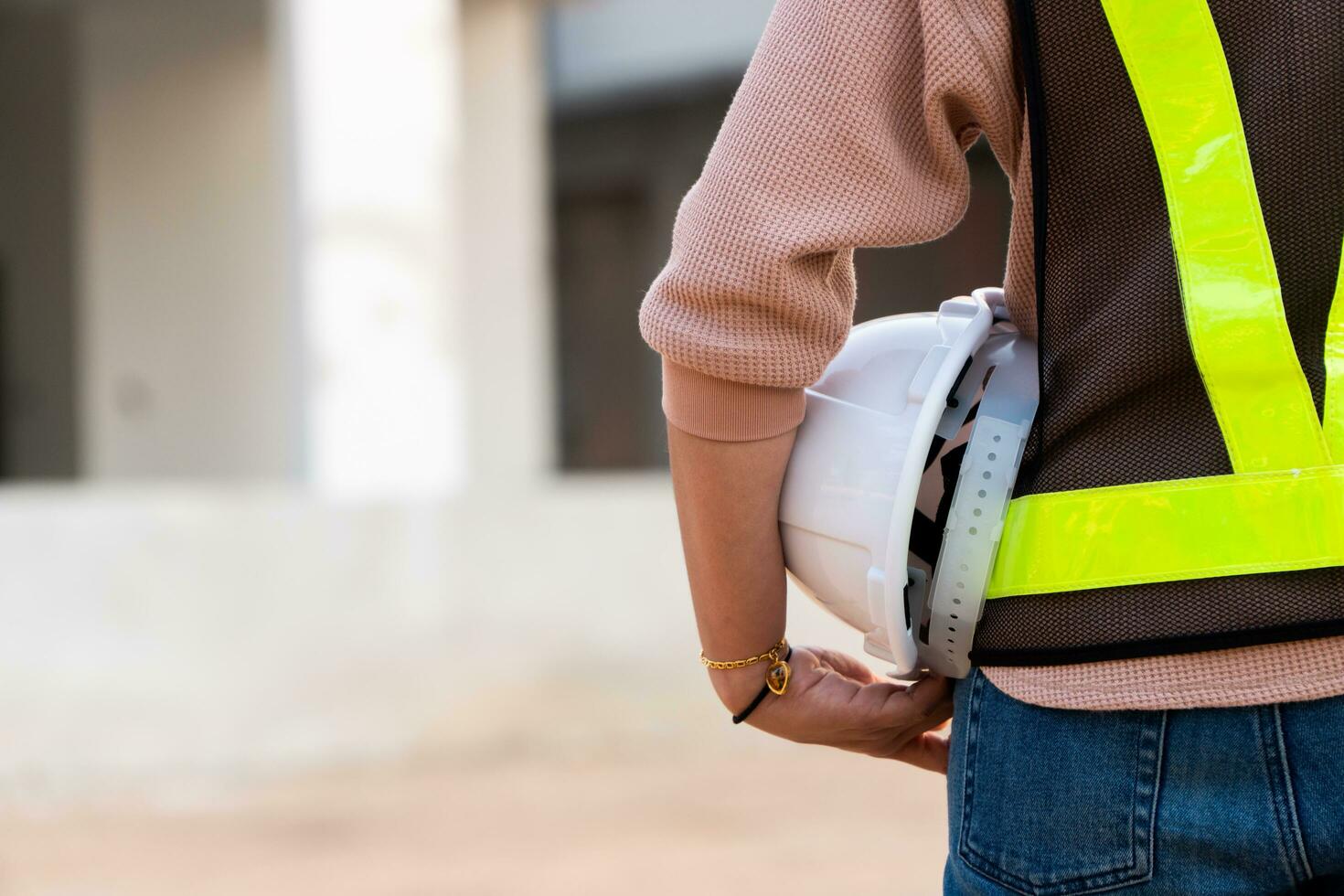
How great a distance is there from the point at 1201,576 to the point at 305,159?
5.61m

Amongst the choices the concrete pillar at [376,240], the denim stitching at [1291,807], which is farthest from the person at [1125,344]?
the concrete pillar at [376,240]

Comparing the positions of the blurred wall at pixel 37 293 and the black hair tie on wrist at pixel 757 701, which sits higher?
the blurred wall at pixel 37 293

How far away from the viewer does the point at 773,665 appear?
1.12 m

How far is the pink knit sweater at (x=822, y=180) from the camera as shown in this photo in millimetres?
922

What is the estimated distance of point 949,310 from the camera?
3.51ft

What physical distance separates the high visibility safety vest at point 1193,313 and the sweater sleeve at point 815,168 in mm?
56

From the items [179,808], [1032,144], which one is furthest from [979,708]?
[179,808]

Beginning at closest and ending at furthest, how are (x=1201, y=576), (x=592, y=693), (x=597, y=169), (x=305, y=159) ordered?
(x=1201, y=576), (x=305, y=159), (x=592, y=693), (x=597, y=169)

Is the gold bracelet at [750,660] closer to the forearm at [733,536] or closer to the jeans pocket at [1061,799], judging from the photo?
the forearm at [733,536]

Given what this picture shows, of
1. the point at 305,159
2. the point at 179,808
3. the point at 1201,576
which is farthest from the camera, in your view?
the point at 305,159

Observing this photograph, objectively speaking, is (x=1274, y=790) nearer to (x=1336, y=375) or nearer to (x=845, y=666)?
(x=1336, y=375)

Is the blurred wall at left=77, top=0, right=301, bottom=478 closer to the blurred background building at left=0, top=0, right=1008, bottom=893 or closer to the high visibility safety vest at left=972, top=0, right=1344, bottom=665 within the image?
the blurred background building at left=0, top=0, right=1008, bottom=893

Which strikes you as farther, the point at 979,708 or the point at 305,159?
the point at 305,159

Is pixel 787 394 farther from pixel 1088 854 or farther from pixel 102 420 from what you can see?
pixel 102 420
